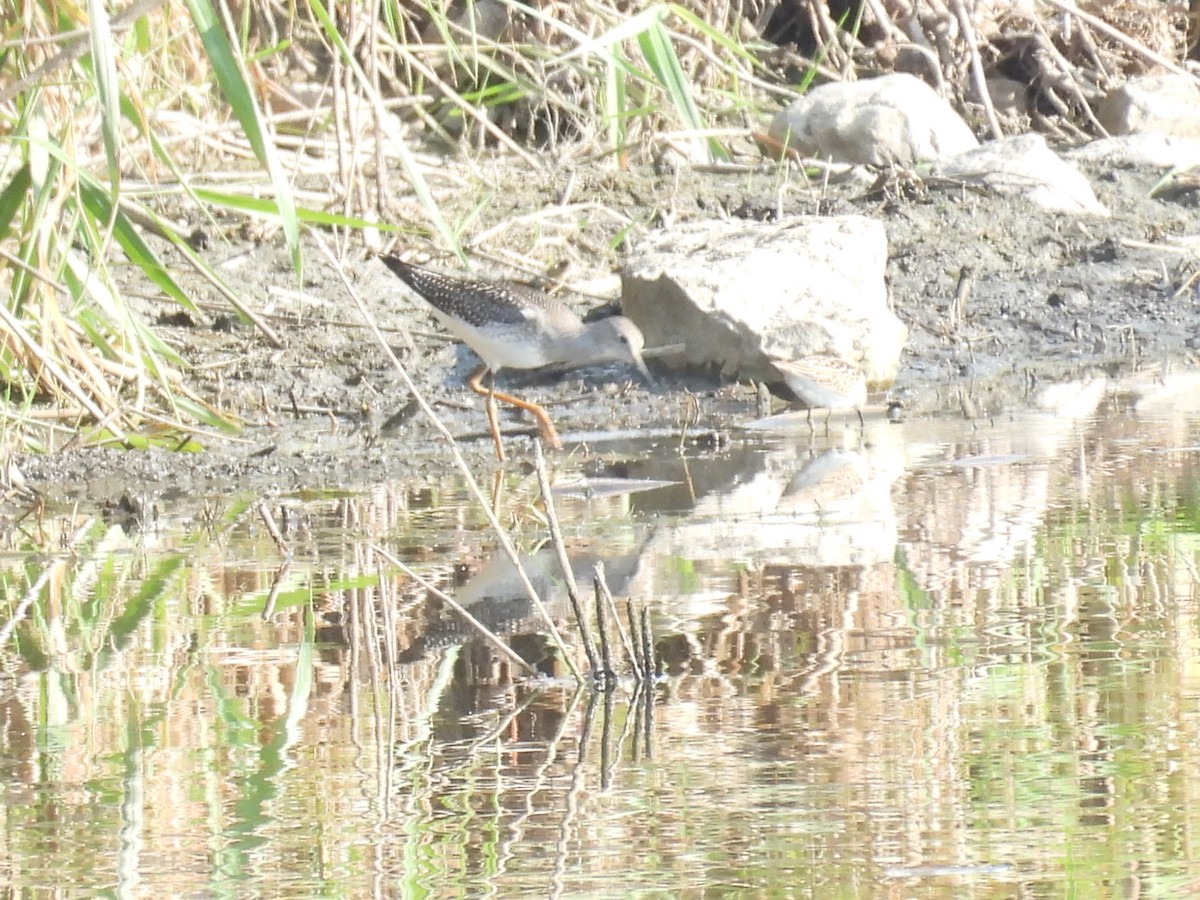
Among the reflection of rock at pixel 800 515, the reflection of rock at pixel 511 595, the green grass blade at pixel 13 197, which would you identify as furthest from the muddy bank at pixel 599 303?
the reflection of rock at pixel 511 595

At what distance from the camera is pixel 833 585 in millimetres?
4051

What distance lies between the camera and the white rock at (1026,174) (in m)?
9.68

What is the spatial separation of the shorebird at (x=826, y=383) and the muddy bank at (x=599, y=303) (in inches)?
8.1

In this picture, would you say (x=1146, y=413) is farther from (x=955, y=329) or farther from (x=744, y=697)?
(x=744, y=697)

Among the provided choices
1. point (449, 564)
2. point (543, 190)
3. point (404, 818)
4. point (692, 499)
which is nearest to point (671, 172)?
point (543, 190)

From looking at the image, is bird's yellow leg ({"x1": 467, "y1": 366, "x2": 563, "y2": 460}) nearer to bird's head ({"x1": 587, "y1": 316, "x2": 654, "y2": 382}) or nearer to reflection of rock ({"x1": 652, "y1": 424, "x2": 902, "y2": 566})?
bird's head ({"x1": 587, "y1": 316, "x2": 654, "y2": 382})

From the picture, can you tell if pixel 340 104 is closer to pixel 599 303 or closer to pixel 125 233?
pixel 599 303

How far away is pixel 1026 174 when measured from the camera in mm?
9711

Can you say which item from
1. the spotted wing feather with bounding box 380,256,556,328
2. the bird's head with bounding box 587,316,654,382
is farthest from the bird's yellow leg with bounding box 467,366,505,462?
the bird's head with bounding box 587,316,654,382

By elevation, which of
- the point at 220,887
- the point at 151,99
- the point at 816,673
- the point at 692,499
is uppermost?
the point at 151,99

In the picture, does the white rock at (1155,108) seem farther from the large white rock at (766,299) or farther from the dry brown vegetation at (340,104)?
the large white rock at (766,299)

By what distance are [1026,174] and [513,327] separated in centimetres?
369

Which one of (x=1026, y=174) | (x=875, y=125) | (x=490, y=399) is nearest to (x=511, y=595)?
(x=490, y=399)

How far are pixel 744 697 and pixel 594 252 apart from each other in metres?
5.86
